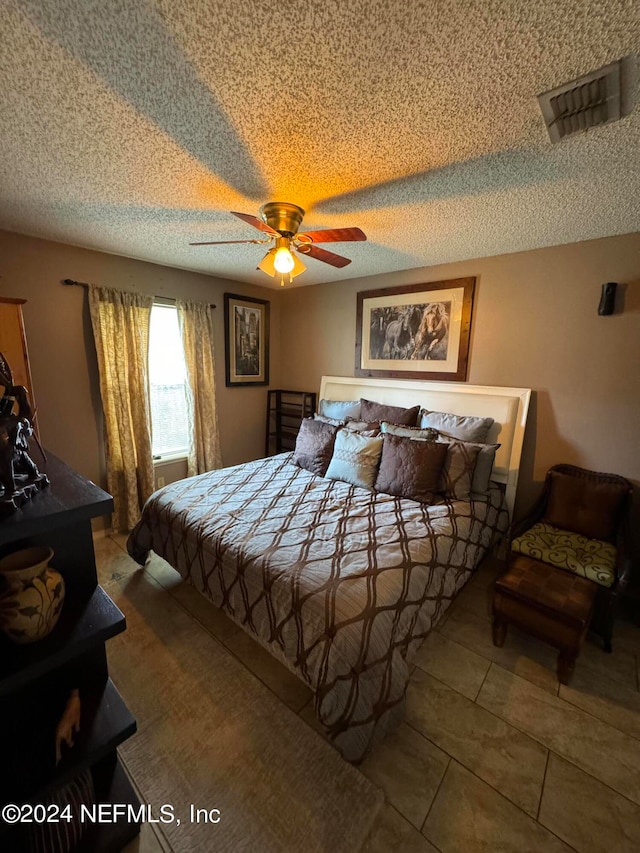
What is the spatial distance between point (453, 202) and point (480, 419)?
1561 millimetres

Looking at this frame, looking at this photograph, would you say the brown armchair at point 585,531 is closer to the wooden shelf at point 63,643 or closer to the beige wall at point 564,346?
the beige wall at point 564,346

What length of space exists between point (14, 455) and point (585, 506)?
3.04 metres

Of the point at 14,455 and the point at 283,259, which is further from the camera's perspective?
the point at 283,259

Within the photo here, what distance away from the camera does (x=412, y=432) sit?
2.73m

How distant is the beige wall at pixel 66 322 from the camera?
2479mm

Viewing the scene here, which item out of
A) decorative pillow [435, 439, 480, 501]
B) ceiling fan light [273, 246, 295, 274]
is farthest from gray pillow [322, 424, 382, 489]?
ceiling fan light [273, 246, 295, 274]

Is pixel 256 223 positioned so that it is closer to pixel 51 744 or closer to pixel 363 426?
pixel 363 426

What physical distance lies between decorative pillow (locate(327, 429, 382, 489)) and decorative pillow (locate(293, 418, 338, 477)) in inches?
4.3

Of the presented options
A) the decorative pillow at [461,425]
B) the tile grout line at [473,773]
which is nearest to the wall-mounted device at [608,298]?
the decorative pillow at [461,425]

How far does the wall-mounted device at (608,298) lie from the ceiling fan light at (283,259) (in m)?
2.13

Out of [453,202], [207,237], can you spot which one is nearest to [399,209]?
[453,202]

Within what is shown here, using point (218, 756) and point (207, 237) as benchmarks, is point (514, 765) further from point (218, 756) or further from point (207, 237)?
point (207, 237)

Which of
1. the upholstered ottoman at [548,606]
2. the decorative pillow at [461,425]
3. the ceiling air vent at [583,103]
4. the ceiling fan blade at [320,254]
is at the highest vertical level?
the ceiling air vent at [583,103]

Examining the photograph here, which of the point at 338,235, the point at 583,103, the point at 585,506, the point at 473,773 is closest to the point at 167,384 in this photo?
the point at 338,235
